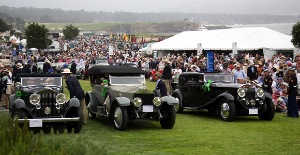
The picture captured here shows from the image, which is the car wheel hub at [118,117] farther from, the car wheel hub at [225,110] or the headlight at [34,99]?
the car wheel hub at [225,110]

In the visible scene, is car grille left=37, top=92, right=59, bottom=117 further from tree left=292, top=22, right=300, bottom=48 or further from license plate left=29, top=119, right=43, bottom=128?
tree left=292, top=22, right=300, bottom=48

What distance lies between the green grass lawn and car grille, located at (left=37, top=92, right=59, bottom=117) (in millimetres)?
967

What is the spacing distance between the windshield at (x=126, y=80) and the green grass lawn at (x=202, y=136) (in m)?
1.31

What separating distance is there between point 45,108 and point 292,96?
8264 millimetres

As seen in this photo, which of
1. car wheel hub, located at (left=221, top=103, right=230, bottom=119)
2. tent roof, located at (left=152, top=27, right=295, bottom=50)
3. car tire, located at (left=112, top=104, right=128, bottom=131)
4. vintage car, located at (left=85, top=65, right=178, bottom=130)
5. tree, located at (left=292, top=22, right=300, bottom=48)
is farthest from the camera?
tree, located at (left=292, top=22, right=300, bottom=48)

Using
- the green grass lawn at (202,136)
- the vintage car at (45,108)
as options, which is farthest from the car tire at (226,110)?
the vintage car at (45,108)

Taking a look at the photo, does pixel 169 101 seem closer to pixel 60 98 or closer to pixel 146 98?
pixel 146 98

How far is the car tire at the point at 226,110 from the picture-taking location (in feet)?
50.1

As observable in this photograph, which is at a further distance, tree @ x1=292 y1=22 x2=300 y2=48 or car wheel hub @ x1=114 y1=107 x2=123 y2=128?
tree @ x1=292 y1=22 x2=300 y2=48

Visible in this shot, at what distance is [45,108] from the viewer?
43.1 ft

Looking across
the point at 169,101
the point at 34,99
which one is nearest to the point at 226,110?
the point at 169,101

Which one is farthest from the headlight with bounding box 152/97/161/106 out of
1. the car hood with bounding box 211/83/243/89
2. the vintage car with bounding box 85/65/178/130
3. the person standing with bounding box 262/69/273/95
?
the person standing with bounding box 262/69/273/95

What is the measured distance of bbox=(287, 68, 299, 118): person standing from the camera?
A: 52.7 feet

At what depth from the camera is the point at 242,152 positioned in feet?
35.0
